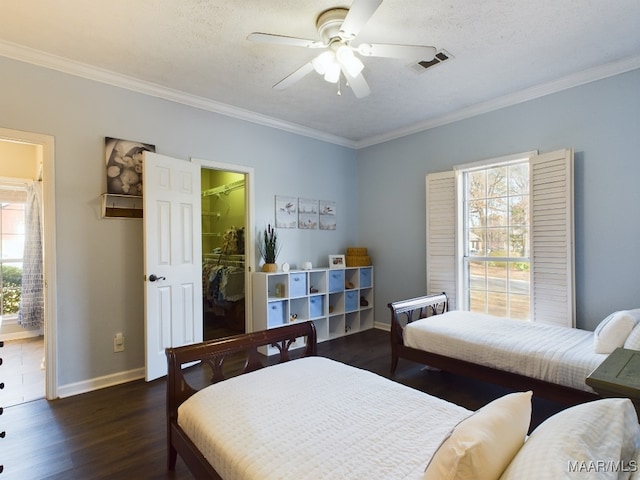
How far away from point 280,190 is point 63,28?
2.47 metres

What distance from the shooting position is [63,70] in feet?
9.02

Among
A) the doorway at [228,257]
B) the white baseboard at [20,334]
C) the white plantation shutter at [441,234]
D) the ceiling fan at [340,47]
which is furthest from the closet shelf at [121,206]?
the white plantation shutter at [441,234]

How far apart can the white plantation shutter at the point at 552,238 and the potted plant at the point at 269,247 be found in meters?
2.74

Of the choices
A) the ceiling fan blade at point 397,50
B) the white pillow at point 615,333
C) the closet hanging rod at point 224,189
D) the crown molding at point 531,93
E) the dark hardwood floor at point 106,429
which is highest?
the crown molding at point 531,93

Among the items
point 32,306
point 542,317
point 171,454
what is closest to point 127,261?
point 171,454

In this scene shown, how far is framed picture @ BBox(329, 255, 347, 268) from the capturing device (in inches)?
178

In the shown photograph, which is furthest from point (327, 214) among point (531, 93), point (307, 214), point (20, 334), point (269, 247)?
point (20, 334)

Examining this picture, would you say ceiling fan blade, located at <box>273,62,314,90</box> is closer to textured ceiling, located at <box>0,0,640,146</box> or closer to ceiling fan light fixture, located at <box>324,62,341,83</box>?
ceiling fan light fixture, located at <box>324,62,341,83</box>

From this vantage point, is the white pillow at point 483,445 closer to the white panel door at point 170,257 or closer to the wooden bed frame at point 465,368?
the wooden bed frame at point 465,368

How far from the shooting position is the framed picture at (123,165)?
2.98 meters

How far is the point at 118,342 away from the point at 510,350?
331 cm

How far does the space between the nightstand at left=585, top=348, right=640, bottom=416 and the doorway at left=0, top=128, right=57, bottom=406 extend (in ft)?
11.6

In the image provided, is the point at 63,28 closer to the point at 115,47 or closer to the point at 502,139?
the point at 115,47

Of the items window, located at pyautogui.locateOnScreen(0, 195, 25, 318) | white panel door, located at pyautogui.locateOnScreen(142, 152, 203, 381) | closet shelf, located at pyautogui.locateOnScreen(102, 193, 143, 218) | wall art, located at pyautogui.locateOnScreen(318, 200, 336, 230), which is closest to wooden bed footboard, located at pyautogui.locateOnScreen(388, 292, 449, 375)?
wall art, located at pyautogui.locateOnScreen(318, 200, 336, 230)
